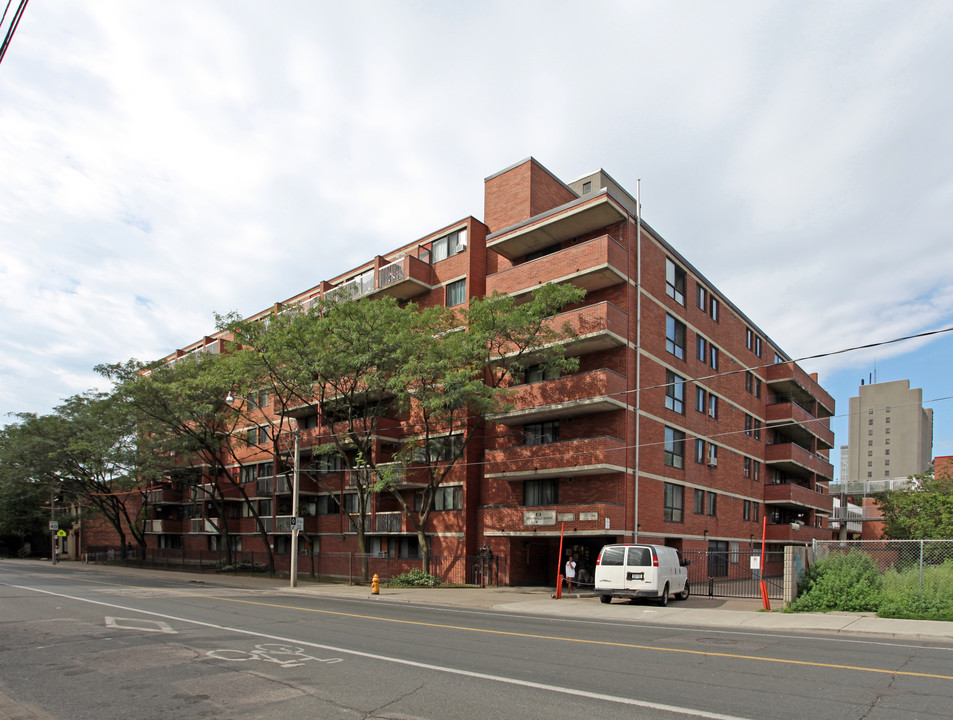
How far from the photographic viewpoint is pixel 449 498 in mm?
32469

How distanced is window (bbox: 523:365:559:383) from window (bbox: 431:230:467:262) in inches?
297

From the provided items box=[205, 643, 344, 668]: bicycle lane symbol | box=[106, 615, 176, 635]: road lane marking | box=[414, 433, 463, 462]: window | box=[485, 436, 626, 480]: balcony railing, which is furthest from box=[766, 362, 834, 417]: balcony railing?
box=[205, 643, 344, 668]: bicycle lane symbol

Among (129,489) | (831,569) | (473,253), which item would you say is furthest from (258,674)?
(129,489)

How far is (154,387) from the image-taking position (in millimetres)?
38219

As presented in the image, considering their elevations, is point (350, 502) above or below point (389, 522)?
above

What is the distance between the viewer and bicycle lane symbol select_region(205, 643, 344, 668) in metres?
10.0

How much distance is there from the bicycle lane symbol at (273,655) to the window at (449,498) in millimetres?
20623

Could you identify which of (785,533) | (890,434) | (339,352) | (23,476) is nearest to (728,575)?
(785,533)

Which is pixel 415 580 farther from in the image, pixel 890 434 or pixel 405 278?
pixel 890 434

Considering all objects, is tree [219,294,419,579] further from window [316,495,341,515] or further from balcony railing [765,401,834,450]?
balcony railing [765,401,834,450]

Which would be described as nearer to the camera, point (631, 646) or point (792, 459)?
point (631, 646)

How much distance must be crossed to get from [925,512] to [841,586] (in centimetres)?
3721

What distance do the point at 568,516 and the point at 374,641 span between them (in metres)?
15.9

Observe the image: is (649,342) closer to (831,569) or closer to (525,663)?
(831,569)
